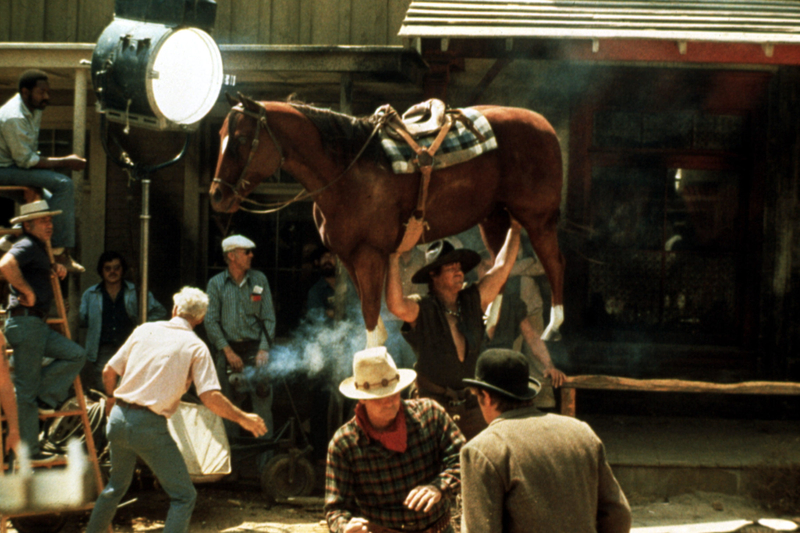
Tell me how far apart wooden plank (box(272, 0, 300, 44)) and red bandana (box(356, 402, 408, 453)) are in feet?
16.9

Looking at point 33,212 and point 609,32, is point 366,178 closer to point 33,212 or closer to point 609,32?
point 609,32

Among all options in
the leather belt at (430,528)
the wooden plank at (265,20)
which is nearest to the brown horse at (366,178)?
the leather belt at (430,528)

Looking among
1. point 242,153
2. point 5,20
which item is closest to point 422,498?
point 242,153

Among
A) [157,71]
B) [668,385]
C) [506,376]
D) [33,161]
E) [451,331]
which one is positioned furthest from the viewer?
[33,161]

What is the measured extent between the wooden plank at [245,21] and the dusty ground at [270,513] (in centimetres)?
415

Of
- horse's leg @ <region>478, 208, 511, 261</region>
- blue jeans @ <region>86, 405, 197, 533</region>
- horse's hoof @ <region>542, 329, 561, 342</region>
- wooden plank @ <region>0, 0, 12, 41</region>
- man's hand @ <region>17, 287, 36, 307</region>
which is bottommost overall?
blue jeans @ <region>86, 405, 197, 533</region>

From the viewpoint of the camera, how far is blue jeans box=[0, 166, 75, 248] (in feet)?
19.5

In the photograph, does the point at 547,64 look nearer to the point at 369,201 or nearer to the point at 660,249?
the point at 660,249

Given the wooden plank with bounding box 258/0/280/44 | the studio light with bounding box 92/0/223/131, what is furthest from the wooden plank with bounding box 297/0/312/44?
the studio light with bounding box 92/0/223/131

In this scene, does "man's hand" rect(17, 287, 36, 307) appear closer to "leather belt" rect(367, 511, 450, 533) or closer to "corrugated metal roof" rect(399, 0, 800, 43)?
→ "corrugated metal roof" rect(399, 0, 800, 43)

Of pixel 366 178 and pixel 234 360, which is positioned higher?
pixel 366 178

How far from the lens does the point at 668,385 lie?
5.75 m

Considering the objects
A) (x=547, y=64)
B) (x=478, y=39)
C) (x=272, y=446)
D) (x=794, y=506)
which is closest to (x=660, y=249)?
(x=547, y=64)

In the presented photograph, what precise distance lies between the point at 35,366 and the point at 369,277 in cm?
288
